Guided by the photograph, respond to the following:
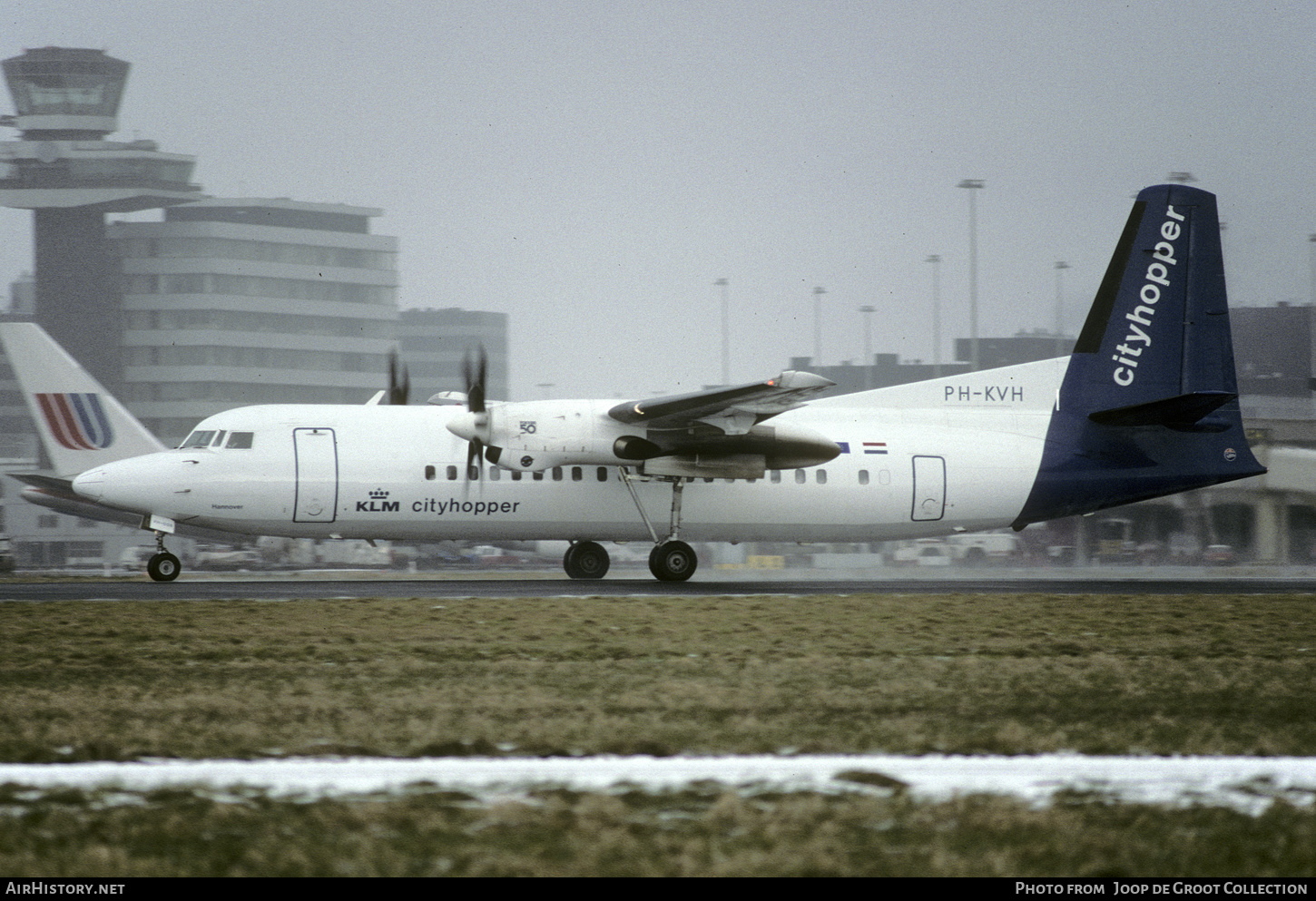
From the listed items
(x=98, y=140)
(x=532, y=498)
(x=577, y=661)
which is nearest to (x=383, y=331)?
(x=98, y=140)

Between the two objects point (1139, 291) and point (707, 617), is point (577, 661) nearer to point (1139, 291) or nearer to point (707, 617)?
point (707, 617)

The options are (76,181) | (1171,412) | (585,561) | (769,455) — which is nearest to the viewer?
(769,455)

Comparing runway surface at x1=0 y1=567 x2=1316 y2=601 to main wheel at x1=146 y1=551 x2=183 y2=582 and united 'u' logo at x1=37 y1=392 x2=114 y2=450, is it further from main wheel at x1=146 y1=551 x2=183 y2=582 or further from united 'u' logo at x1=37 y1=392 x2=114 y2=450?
united 'u' logo at x1=37 y1=392 x2=114 y2=450

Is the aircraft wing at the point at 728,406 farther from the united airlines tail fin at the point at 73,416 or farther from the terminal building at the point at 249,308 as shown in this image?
the terminal building at the point at 249,308

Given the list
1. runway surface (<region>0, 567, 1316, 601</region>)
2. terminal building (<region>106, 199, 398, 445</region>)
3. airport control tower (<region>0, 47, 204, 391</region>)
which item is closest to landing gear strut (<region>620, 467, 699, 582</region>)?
runway surface (<region>0, 567, 1316, 601</region>)

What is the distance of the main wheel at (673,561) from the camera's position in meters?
22.2

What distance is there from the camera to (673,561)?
2222 cm

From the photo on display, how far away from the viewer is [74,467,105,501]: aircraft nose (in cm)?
2117

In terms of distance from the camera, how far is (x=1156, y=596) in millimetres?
19609

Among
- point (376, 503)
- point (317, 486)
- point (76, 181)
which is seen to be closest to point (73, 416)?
point (317, 486)

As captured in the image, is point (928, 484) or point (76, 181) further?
point (76, 181)

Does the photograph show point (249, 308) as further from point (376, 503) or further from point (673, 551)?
point (673, 551)

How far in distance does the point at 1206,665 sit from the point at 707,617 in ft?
20.1

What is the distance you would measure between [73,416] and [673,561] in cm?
1338
